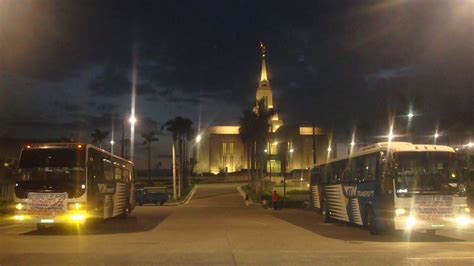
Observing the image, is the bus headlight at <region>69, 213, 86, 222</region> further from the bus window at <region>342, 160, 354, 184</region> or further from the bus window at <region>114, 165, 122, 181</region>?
the bus window at <region>342, 160, 354, 184</region>

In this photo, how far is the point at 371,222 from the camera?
67.9ft

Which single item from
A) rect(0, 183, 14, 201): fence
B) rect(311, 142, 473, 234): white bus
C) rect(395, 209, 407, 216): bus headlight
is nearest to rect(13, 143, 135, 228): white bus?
rect(311, 142, 473, 234): white bus

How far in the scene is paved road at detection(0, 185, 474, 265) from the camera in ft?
42.6

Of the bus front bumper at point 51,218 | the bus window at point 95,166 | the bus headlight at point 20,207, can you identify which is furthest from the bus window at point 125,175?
the bus headlight at point 20,207

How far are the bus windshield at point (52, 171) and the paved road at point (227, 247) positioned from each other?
5.47ft

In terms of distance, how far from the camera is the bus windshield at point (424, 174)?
18.5 metres

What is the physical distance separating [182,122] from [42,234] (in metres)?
70.7

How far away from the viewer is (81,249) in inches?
594

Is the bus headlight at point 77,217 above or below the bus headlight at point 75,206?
below

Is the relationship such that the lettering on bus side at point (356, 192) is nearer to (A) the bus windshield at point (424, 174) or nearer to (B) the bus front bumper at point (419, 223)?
(A) the bus windshield at point (424, 174)

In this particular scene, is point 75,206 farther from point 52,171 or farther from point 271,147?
point 271,147

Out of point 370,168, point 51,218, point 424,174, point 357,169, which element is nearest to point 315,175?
point 357,169

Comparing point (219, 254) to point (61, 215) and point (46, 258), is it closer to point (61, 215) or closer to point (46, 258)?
point (46, 258)

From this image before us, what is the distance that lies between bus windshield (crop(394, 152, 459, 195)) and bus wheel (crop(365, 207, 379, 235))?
88.0 inches
